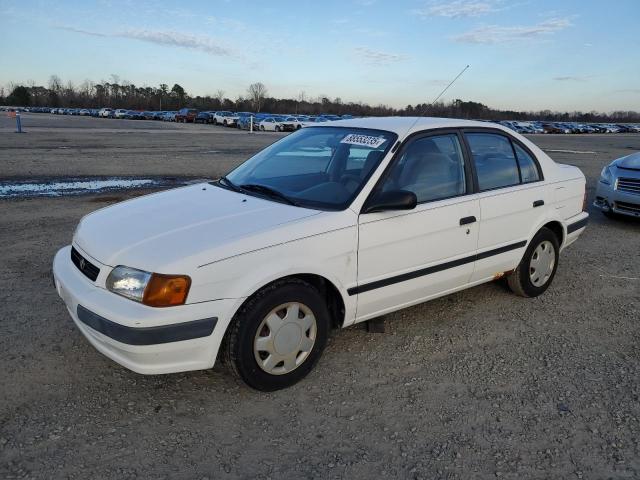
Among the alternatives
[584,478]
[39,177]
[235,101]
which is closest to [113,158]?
[39,177]

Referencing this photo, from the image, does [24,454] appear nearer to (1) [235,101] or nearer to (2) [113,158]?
(2) [113,158]

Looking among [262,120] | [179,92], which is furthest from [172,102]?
[262,120]

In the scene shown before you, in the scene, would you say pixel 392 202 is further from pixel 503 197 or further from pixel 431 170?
pixel 503 197

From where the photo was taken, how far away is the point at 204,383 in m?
3.27

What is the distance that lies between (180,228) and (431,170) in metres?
1.87

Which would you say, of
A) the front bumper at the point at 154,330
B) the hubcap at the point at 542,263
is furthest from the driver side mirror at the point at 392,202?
the hubcap at the point at 542,263

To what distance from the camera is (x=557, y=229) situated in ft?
16.1

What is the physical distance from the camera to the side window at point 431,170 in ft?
11.9

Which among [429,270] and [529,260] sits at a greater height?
[429,270]

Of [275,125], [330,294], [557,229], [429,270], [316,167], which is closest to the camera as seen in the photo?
[330,294]

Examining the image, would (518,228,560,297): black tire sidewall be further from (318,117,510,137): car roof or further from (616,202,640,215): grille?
(616,202,640,215): grille

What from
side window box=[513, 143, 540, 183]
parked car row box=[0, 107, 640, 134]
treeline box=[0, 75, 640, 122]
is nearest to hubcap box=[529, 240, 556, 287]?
side window box=[513, 143, 540, 183]

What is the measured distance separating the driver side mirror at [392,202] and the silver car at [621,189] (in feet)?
19.1

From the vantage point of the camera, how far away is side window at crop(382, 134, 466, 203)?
3.63 metres
